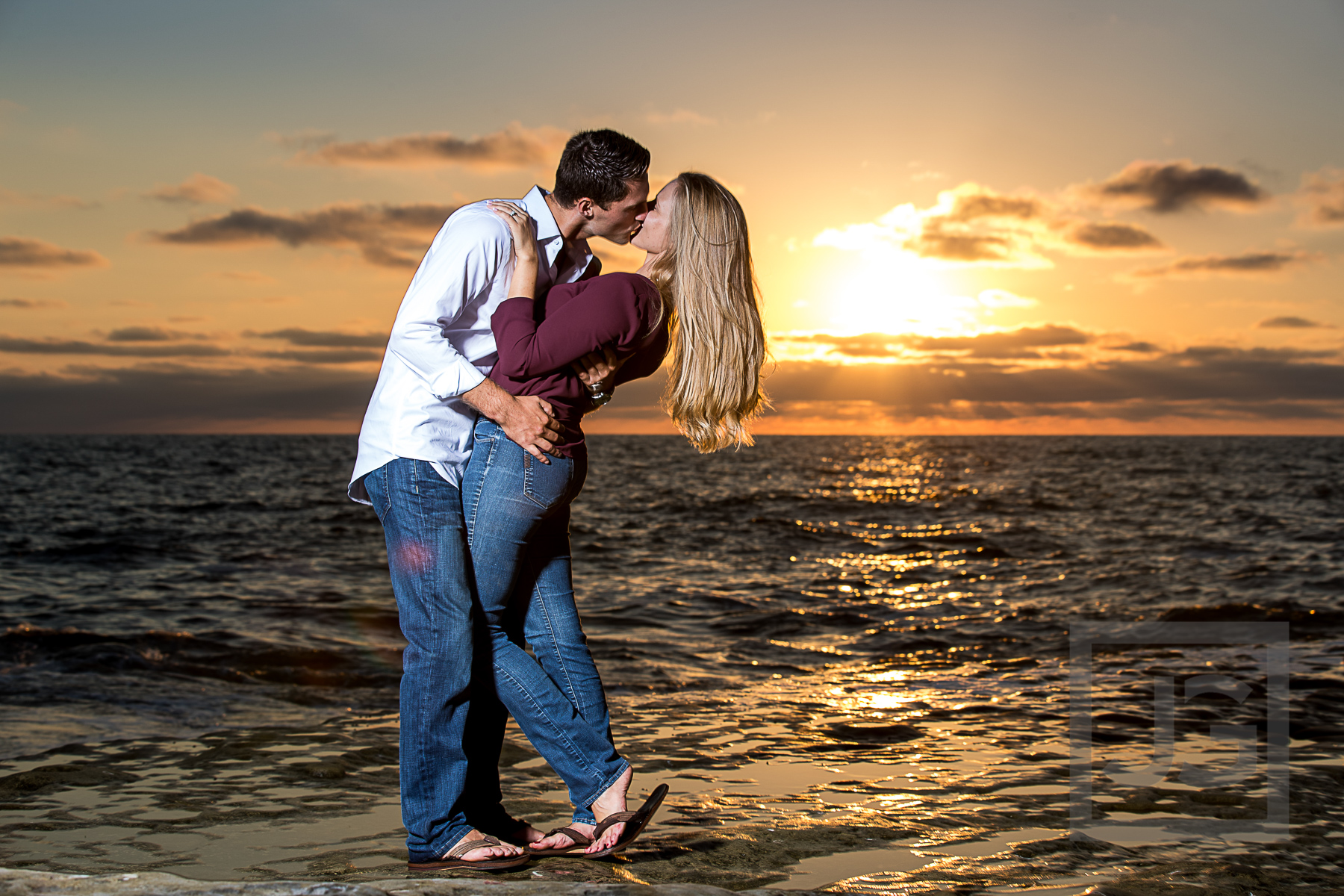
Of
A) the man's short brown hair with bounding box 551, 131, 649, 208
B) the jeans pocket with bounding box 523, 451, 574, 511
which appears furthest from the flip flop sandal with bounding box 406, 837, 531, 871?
the man's short brown hair with bounding box 551, 131, 649, 208

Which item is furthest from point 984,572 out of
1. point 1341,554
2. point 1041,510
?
point 1041,510

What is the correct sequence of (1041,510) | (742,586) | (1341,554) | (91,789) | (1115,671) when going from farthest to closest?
(1041,510) → (1341,554) → (742,586) → (1115,671) → (91,789)

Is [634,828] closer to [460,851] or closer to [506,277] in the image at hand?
[460,851]

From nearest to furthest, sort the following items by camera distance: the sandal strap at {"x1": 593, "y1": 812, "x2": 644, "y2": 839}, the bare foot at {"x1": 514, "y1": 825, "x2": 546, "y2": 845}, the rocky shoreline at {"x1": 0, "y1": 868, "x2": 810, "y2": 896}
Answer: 1. the rocky shoreline at {"x1": 0, "y1": 868, "x2": 810, "y2": 896}
2. the sandal strap at {"x1": 593, "y1": 812, "x2": 644, "y2": 839}
3. the bare foot at {"x1": 514, "y1": 825, "x2": 546, "y2": 845}

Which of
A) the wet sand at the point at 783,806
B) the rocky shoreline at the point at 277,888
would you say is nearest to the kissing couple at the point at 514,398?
the wet sand at the point at 783,806

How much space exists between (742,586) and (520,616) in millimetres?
8655

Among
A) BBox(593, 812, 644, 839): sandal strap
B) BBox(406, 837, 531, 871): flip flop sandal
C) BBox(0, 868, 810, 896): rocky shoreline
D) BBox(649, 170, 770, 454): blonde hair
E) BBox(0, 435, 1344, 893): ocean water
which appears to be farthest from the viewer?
BBox(0, 435, 1344, 893): ocean water

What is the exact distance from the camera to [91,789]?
4035mm

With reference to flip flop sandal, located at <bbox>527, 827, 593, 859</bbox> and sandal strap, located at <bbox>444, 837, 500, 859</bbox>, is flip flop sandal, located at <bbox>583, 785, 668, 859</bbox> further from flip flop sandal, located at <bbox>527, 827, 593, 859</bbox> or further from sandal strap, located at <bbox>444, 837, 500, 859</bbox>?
sandal strap, located at <bbox>444, 837, 500, 859</bbox>

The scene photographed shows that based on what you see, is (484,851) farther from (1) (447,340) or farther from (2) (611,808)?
(1) (447,340)

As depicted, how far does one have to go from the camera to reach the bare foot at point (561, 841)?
119 inches

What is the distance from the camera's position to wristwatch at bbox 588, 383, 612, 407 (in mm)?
2785

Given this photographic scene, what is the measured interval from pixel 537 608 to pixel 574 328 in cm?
100

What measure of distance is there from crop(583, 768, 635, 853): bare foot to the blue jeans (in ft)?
1.39
